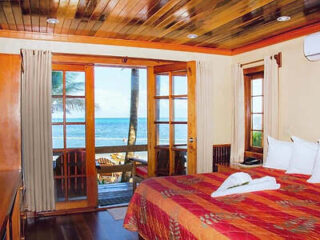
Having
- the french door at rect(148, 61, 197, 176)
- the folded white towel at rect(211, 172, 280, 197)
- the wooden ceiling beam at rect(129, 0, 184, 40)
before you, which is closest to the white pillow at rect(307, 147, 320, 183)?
the folded white towel at rect(211, 172, 280, 197)

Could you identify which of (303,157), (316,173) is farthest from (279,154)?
(316,173)

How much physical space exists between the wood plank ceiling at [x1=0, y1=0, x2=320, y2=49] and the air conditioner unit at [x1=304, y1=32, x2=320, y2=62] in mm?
202

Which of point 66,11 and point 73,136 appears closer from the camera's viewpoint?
point 66,11

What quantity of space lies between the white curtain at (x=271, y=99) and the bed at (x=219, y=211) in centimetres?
105

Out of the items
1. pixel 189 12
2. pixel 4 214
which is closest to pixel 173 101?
→ pixel 189 12

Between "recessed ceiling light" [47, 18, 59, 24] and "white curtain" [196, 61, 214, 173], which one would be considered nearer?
"recessed ceiling light" [47, 18, 59, 24]

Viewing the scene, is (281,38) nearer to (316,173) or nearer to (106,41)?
(316,173)

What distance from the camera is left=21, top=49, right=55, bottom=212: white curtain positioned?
397 centimetres

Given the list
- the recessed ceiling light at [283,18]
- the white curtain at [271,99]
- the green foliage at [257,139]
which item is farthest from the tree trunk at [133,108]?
the recessed ceiling light at [283,18]

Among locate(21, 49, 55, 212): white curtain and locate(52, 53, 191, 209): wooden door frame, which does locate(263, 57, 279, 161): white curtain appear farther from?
locate(21, 49, 55, 212): white curtain

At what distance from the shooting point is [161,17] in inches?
136

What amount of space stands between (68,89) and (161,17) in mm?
1771

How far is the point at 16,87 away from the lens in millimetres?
3066

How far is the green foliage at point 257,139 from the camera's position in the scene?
4872 millimetres
